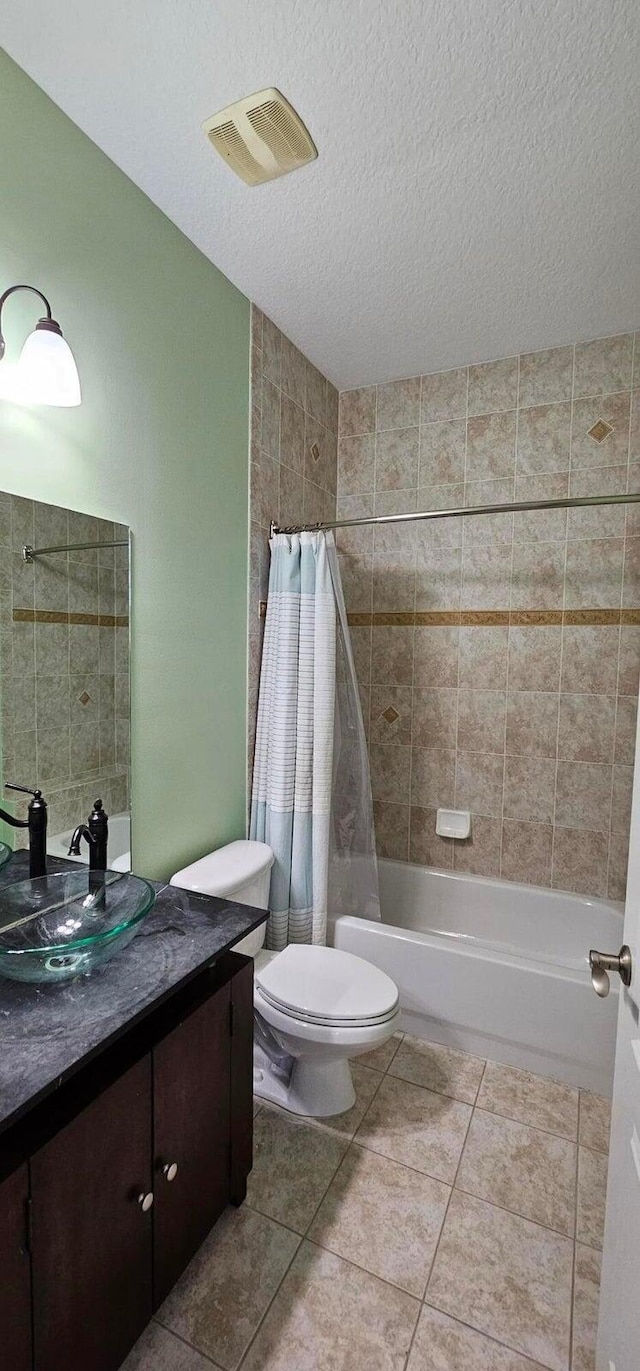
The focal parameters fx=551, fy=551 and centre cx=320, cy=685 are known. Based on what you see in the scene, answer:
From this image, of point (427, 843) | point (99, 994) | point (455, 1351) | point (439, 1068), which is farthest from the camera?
point (427, 843)

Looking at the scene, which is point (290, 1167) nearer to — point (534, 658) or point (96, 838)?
point (96, 838)

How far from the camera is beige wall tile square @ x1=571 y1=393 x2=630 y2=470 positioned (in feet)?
7.23

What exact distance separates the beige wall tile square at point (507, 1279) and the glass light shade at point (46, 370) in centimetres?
211

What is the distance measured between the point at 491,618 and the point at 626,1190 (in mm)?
1983

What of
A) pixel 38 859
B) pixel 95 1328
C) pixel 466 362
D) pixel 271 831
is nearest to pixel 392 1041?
pixel 271 831

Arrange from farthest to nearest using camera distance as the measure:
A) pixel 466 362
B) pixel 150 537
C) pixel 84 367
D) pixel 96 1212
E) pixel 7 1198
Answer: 1. pixel 466 362
2. pixel 150 537
3. pixel 84 367
4. pixel 96 1212
5. pixel 7 1198

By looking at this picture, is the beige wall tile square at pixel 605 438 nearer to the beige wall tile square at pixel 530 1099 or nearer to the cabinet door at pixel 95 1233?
the beige wall tile square at pixel 530 1099

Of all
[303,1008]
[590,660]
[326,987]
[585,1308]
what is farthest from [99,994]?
[590,660]

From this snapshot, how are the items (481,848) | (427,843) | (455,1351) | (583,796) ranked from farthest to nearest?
(427,843), (481,848), (583,796), (455,1351)

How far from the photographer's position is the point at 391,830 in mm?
2721

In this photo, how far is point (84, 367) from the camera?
4.52ft

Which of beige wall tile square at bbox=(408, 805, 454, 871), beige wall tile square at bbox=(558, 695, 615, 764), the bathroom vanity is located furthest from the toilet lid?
beige wall tile square at bbox=(558, 695, 615, 764)

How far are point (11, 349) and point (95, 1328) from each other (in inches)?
72.6

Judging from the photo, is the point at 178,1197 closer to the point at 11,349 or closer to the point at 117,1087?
the point at 117,1087
